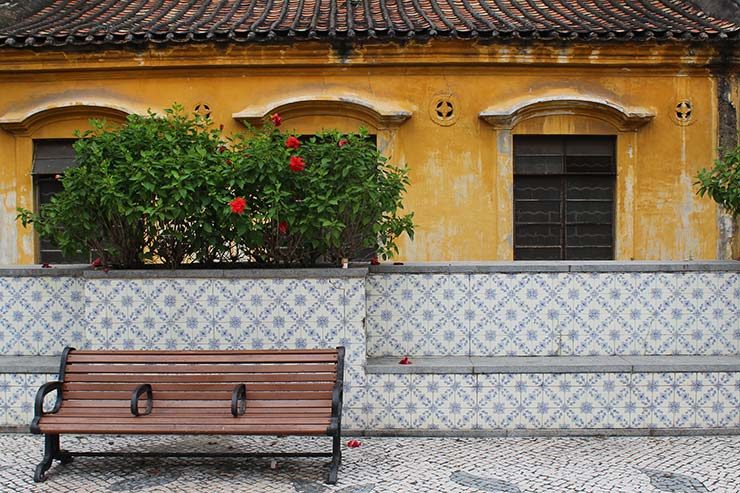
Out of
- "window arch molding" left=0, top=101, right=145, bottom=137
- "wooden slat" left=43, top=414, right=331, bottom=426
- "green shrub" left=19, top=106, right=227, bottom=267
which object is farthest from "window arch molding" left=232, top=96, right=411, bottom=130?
"wooden slat" left=43, top=414, right=331, bottom=426

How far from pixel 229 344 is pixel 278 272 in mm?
730

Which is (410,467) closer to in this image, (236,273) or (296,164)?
(236,273)

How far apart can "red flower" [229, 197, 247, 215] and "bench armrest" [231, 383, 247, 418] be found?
1389mm

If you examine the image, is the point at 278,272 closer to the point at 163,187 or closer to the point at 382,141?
the point at 163,187

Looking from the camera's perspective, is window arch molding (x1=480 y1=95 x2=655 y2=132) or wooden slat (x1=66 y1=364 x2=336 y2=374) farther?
window arch molding (x1=480 y1=95 x2=655 y2=132)

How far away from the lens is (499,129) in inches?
408

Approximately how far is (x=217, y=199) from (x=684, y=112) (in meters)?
7.24

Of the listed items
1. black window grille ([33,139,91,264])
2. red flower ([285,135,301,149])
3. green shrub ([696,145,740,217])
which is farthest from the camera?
black window grille ([33,139,91,264])

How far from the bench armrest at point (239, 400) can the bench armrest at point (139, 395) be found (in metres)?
0.59

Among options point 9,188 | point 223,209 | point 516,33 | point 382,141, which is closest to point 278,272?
point 223,209

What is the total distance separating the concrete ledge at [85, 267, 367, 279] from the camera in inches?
247

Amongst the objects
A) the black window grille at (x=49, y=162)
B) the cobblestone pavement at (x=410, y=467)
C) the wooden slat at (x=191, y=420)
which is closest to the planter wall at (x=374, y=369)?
the cobblestone pavement at (x=410, y=467)

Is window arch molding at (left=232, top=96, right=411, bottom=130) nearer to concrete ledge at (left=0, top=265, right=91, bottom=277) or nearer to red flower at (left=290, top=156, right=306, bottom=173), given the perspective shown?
concrete ledge at (left=0, top=265, right=91, bottom=277)

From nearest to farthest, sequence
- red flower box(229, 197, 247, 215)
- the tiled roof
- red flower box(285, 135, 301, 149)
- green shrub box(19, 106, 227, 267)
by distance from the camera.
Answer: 1. red flower box(229, 197, 247, 215)
2. green shrub box(19, 106, 227, 267)
3. red flower box(285, 135, 301, 149)
4. the tiled roof
